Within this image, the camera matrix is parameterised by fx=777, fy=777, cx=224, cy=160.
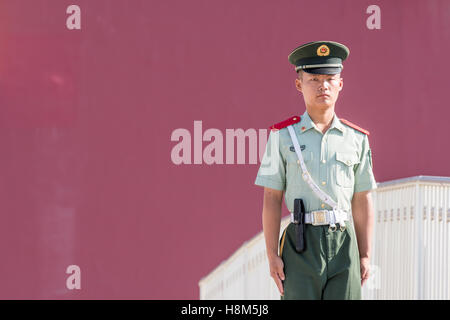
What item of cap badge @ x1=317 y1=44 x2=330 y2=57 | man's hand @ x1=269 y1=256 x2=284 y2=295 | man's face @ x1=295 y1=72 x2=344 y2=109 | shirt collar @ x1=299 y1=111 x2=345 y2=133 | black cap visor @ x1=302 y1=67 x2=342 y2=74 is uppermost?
cap badge @ x1=317 y1=44 x2=330 y2=57

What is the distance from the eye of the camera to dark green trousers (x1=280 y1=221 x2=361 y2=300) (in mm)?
2793

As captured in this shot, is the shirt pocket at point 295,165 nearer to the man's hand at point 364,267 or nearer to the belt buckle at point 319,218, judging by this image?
the belt buckle at point 319,218

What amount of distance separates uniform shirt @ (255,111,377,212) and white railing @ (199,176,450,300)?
7.29 feet

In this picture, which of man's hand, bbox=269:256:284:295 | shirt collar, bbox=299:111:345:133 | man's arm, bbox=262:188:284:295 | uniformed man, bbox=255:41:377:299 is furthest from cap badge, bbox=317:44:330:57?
man's hand, bbox=269:256:284:295

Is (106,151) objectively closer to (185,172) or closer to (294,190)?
(185,172)

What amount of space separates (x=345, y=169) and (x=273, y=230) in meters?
0.35

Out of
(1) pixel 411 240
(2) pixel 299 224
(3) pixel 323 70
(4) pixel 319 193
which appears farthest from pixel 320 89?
(1) pixel 411 240

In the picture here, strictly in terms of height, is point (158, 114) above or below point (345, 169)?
above

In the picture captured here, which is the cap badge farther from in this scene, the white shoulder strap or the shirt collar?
the white shoulder strap

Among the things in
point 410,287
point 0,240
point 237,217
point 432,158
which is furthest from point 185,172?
point 410,287

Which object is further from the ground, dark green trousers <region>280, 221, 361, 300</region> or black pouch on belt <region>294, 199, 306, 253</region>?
black pouch on belt <region>294, 199, 306, 253</region>

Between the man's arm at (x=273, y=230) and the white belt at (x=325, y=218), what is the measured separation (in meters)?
0.13

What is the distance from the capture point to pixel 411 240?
5164mm

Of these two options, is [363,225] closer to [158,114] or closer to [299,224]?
[299,224]
